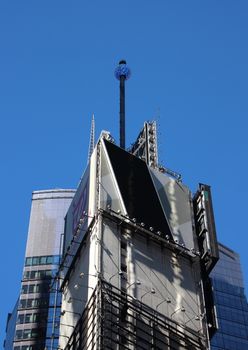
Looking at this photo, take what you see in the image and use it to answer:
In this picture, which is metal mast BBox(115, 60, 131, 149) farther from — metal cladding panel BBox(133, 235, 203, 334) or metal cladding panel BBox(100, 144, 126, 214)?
metal cladding panel BBox(133, 235, 203, 334)

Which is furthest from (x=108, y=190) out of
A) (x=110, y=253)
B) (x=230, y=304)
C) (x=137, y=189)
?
(x=230, y=304)

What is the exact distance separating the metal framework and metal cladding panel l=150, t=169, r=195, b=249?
10169mm

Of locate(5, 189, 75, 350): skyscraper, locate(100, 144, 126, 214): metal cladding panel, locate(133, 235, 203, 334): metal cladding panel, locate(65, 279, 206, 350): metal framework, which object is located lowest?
locate(65, 279, 206, 350): metal framework

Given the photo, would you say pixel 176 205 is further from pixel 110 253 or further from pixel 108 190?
pixel 110 253

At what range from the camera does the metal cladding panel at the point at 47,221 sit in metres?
147

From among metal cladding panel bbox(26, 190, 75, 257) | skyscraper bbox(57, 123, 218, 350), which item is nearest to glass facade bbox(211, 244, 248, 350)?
metal cladding panel bbox(26, 190, 75, 257)

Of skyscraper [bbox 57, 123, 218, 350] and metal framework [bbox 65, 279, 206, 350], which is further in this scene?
skyscraper [bbox 57, 123, 218, 350]

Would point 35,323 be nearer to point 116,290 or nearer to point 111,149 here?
point 111,149

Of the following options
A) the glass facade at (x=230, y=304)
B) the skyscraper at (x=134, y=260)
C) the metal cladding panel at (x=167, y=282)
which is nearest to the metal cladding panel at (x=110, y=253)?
the skyscraper at (x=134, y=260)

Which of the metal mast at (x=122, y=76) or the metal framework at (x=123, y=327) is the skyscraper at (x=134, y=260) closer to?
the metal framework at (x=123, y=327)

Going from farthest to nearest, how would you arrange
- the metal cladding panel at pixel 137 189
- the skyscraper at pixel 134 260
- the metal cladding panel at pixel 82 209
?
the metal cladding panel at pixel 82 209 < the metal cladding panel at pixel 137 189 < the skyscraper at pixel 134 260

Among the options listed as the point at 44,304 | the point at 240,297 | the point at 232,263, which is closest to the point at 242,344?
the point at 240,297

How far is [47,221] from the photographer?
502 feet

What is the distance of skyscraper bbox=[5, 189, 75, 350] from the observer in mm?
132250
